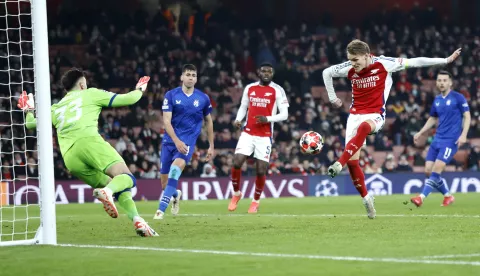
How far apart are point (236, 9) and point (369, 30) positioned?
17.4 feet

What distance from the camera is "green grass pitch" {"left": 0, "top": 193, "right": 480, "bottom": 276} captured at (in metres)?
6.38

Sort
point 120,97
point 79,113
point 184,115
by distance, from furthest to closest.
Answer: point 184,115 → point 79,113 → point 120,97

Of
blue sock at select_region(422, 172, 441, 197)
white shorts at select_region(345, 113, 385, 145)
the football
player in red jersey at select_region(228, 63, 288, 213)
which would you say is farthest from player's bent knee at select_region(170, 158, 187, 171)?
blue sock at select_region(422, 172, 441, 197)

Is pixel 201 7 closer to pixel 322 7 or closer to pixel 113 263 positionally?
pixel 322 7

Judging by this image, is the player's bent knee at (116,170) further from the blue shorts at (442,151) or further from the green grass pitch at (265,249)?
the blue shorts at (442,151)

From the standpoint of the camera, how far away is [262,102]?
50.4 ft

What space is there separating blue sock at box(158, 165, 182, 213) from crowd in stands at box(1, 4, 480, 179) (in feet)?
36.0

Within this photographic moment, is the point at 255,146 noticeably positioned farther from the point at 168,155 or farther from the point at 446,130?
the point at 446,130

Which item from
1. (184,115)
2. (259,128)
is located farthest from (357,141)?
(259,128)

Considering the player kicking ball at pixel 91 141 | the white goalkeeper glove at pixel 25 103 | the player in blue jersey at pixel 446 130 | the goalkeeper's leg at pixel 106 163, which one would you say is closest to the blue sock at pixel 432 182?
the player in blue jersey at pixel 446 130

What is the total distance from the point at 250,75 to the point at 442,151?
16.1m

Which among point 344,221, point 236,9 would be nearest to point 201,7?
point 236,9

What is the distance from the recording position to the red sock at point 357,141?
36.6 feet

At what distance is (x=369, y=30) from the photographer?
1379 inches
